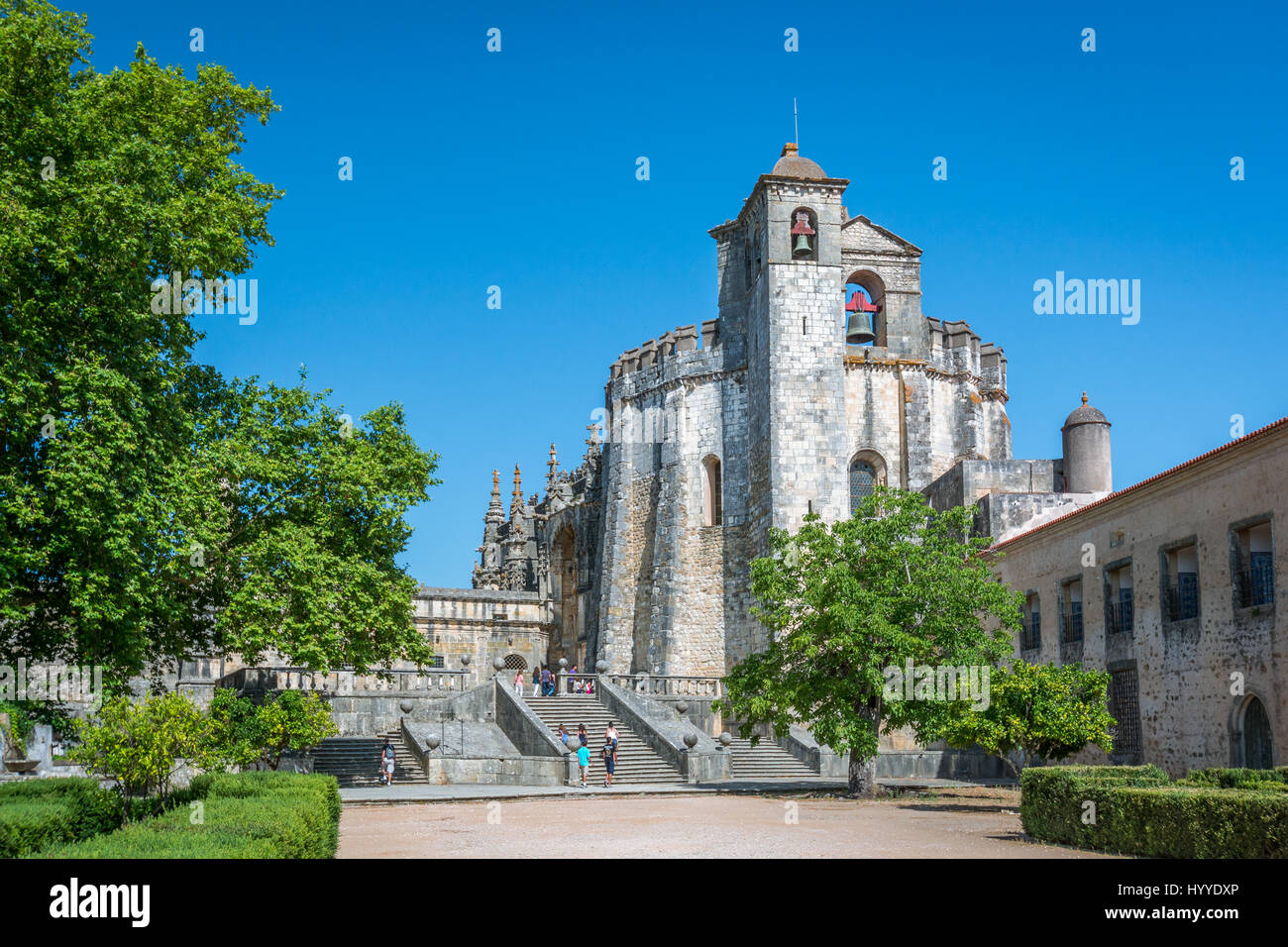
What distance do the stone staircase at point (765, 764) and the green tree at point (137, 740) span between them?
20028 millimetres

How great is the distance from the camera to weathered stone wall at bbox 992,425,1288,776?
22.2 metres

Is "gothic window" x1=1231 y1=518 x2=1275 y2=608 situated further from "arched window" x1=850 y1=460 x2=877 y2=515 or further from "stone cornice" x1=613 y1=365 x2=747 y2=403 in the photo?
"stone cornice" x1=613 y1=365 x2=747 y2=403

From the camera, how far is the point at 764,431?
45.2 metres

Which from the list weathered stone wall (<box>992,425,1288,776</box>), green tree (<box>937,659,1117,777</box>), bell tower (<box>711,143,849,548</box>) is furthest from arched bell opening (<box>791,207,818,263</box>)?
green tree (<box>937,659,1117,777</box>)

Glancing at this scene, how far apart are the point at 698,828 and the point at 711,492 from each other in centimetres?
2961

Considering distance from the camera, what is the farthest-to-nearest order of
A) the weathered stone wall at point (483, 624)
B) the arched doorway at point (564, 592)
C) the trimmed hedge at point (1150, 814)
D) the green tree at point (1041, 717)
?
the arched doorway at point (564, 592) < the weathered stone wall at point (483, 624) < the green tree at point (1041, 717) < the trimmed hedge at point (1150, 814)

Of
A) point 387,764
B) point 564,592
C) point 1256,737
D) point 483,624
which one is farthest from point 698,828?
point 564,592

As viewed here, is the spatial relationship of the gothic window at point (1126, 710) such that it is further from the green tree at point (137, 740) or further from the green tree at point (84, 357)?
the green tree at point (84, 357)

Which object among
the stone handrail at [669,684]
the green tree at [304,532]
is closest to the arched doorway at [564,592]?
the stone handrail at [669,684]

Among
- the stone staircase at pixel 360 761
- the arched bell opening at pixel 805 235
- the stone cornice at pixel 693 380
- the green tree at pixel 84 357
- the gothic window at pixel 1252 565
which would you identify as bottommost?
the stone staircase at pixel 360 761

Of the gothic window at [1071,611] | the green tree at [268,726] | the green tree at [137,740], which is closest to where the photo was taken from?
the green tree at [137,740]

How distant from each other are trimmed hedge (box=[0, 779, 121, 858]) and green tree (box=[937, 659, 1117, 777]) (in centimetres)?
1437

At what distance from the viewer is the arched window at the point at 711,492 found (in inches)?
1896

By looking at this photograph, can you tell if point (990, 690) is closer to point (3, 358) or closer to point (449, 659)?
point (3, 358)
